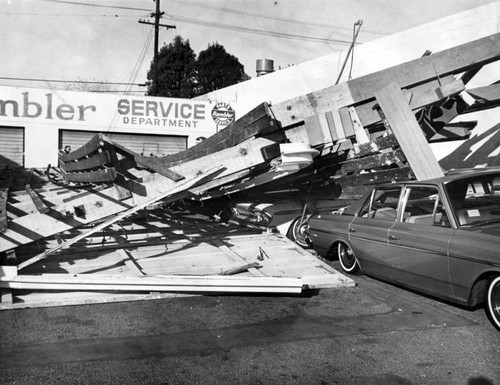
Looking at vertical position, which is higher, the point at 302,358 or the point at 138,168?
the point at 138,168

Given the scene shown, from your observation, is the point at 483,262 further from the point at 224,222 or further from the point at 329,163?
the point at 224,222

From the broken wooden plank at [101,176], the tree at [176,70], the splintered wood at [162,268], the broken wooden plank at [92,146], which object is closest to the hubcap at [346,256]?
the splintered wood at [162,268]

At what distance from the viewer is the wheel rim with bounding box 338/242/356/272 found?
6348 mm

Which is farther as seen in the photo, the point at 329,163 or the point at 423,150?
the point at 329,163

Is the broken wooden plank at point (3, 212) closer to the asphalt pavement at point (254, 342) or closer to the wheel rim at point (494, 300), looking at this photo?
the asphalt pavement at point (254, 342)

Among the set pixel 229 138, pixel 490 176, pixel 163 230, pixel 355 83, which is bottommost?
pixel 163 230

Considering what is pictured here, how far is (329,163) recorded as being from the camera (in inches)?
317

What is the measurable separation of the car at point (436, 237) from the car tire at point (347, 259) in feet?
0.06

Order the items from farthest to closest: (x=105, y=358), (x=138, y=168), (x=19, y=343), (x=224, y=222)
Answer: (x=224, y=222), (x=138, y=168), (x=19, y=343), (x=105, y=358)

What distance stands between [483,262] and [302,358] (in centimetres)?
188

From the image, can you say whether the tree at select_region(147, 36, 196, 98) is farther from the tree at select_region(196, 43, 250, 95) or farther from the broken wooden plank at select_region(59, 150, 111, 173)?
the broken wooden plank at select_region(59, 150, 111, 173)

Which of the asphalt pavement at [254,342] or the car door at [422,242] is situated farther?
the car door at [422,242]

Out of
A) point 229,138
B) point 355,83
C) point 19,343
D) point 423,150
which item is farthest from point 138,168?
point 423,150

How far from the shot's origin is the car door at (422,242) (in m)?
4.66
